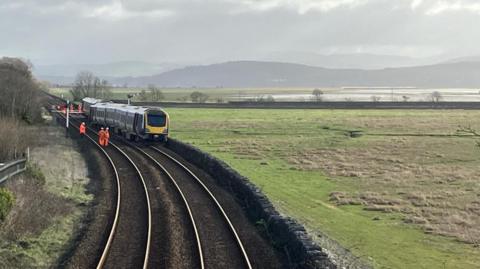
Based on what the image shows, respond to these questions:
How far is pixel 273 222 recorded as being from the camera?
65.0 ft

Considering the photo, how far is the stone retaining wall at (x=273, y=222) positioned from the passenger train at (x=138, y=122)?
13.0 m

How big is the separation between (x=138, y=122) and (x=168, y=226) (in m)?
27.7

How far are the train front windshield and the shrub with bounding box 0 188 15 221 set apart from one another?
2619 cm

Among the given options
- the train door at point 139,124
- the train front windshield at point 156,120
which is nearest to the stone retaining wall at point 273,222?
the train front windshield at point 156,120

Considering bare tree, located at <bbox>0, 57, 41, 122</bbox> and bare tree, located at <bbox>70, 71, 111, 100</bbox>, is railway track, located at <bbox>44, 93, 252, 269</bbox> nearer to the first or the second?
bare tree, located at <bbox>0, 57, 41, 122</bbox>

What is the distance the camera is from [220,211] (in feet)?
72.9

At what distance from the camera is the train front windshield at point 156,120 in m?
45.6

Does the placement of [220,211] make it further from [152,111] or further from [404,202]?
[152,111]

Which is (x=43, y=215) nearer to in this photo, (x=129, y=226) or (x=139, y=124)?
(x=129, y=226)

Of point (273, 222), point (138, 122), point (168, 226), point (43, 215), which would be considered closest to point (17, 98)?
point (138, 122)

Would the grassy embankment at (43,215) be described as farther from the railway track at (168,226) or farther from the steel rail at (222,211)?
the steel rail at (222,211)

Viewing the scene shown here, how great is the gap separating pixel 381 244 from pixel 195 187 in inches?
434

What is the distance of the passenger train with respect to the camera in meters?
45.8

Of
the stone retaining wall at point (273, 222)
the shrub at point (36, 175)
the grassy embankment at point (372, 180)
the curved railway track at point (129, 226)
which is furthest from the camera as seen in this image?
the shrub at point (36, 175)
